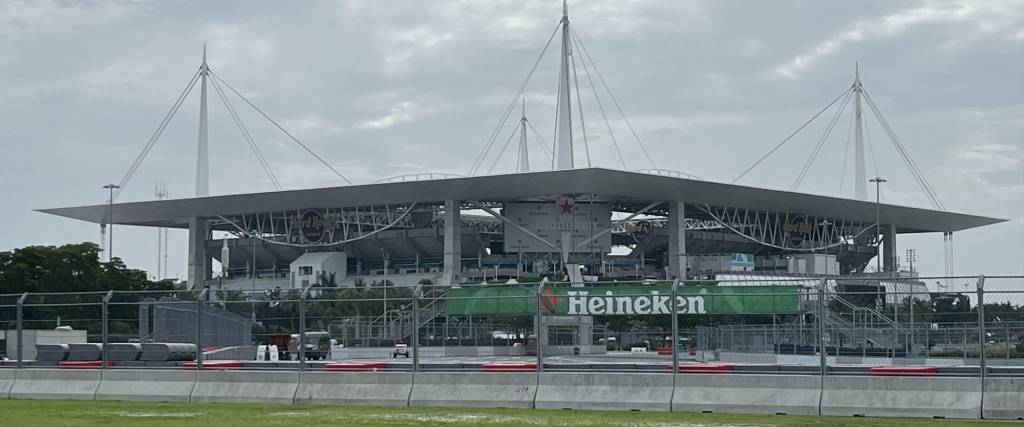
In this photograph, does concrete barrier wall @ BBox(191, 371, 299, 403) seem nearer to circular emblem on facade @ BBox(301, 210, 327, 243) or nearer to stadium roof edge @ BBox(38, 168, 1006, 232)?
stadium roof edge @ BBox(38, 168, 1006, 232)

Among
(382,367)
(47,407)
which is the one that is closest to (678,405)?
(382,367)

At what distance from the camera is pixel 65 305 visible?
3206 centimetres

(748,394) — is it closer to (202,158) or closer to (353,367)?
(353,367)

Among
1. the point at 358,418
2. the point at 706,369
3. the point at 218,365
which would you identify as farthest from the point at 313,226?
the point at 358,418

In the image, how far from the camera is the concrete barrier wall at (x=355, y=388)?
2747 centimetres

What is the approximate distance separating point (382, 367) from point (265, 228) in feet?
390

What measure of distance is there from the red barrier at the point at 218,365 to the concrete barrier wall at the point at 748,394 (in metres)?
11.0

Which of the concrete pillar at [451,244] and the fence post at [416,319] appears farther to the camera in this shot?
the concrete pillar at [451,244]

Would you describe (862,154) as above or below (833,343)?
above

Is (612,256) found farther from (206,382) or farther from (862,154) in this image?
(206,382)

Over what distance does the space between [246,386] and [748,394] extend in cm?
1070

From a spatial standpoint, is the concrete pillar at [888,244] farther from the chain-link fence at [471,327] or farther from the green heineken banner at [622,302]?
the green heineken banner at [622,302]

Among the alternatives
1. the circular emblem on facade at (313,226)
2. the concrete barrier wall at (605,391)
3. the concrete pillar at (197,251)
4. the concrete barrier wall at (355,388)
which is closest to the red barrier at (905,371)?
the concrete barrier wall at (605,391)

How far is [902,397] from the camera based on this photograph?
2397cm
